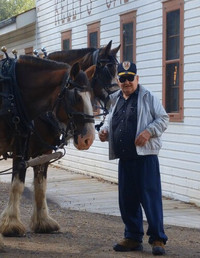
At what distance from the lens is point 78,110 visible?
22.5 ft

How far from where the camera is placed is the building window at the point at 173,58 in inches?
454

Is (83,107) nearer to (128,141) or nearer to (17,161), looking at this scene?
(128,141)

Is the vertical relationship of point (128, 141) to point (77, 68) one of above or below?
below

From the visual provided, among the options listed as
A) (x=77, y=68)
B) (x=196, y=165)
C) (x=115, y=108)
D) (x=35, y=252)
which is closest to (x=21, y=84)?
(x=77, y=68)

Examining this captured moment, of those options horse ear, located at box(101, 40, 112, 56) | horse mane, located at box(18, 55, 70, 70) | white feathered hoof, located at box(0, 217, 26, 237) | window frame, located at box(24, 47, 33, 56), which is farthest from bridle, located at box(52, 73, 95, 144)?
window frame, located at box(24, 47, 33, 56)

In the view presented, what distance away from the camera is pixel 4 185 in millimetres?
13562

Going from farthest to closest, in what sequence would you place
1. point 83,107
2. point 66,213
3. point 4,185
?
point 4,185, point 66,213, point 83,107

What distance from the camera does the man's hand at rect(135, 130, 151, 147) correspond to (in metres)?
6.72

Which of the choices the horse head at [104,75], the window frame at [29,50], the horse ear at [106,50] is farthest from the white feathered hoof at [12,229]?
the window frame at [29,50]

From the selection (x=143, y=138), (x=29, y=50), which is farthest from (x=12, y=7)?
(x=143, y=138)

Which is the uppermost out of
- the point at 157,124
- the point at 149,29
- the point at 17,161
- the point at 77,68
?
the point at 149,29

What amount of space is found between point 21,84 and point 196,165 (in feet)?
16.1

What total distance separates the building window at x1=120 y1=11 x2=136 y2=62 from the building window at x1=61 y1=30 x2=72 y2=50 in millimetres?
3052

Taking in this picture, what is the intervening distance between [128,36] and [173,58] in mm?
2101
